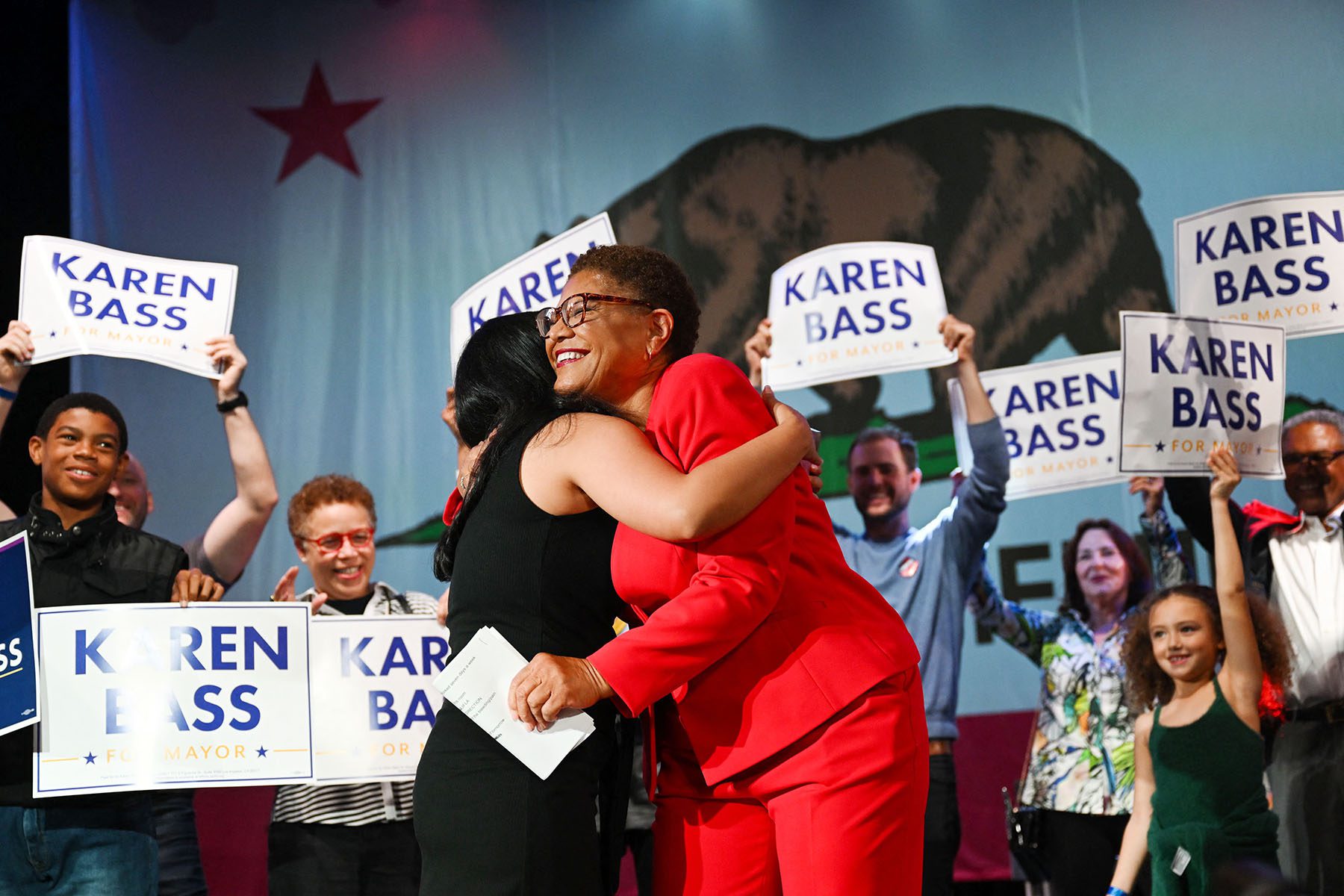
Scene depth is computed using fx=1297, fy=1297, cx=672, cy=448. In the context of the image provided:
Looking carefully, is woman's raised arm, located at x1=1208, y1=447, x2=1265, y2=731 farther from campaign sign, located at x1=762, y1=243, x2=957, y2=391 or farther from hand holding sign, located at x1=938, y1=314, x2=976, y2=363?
campaign sign, located at x1=762, y1=243, x2=957, y2=391

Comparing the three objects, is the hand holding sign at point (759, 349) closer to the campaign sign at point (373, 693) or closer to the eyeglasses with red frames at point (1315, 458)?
the campaign sign at point (373, 693)

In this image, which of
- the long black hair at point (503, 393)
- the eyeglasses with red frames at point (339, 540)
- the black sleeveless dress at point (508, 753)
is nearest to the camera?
the black sleeveless dress at point (508, 753)

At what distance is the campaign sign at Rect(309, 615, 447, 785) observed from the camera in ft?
11.3

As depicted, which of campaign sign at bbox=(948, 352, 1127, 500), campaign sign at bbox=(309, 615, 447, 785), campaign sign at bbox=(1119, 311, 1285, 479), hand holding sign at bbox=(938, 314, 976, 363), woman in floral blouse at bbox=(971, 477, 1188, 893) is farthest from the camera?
campaign sign at bbox=(948, 352, 1127, 500)

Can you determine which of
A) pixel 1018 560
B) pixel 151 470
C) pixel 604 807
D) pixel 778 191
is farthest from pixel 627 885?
pixel 604 807

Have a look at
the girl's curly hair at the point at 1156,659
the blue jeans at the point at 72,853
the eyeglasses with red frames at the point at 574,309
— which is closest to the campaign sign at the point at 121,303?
the blue jeans at the point at 72,853

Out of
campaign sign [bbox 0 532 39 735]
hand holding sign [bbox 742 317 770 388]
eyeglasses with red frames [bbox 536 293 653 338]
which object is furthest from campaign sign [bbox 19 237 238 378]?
eyeglasses with red frames [bbox 536 293 653 338]

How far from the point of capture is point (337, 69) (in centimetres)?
618

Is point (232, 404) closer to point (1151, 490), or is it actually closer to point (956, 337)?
point (956, 337)

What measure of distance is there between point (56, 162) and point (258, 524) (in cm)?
281

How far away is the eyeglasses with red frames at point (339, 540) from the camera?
13.2 feet

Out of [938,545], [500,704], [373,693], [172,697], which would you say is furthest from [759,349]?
[500,704]

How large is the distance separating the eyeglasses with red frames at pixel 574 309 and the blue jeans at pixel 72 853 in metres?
1.82

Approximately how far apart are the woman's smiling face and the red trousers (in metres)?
0.58
